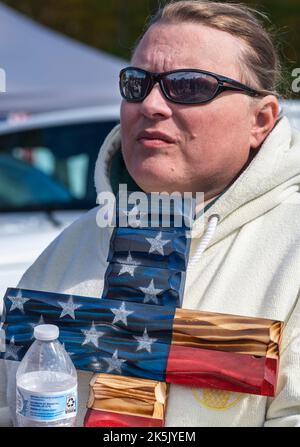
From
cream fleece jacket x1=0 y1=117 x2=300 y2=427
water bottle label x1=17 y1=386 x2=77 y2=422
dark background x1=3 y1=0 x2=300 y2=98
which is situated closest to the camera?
water bottle label x1=17 y1=386 x2=77 y2=422

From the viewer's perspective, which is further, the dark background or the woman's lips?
the dark background

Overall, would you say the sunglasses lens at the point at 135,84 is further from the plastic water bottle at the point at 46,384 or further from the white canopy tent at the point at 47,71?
the white canopy tent at the point at 47,71

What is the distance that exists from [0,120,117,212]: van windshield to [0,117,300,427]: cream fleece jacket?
9.24ft

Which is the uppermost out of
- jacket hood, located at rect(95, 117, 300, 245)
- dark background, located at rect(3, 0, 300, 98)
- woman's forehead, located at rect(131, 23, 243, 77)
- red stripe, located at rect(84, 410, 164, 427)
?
dark background, located at rect(3, 0, 300, 98)

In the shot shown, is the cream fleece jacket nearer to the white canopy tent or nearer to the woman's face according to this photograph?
the woman's face

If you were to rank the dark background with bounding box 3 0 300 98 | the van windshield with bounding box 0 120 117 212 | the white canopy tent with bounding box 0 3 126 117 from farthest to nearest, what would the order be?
the dark background with bounding box 3 0 300 98, the white canopy tent with bounding box 0 3 126 117, the van windshield with bounding box 0 120 117 212

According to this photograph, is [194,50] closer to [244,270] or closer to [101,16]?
[244,270]

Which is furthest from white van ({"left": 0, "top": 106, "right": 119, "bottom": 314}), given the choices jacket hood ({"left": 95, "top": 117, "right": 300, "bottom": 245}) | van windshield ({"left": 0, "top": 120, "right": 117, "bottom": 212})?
jacket hood ({"left": 95, "top": 117, "right": 300, "bottom": 245})

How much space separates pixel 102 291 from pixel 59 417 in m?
0.48

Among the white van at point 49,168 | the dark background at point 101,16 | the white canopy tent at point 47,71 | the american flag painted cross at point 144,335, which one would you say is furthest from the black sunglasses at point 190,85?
the dark background at point 101,16

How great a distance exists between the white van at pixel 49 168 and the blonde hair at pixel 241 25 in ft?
Result: 8.50

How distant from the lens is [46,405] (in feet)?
6.49

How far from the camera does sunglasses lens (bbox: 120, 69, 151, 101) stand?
237 cm
